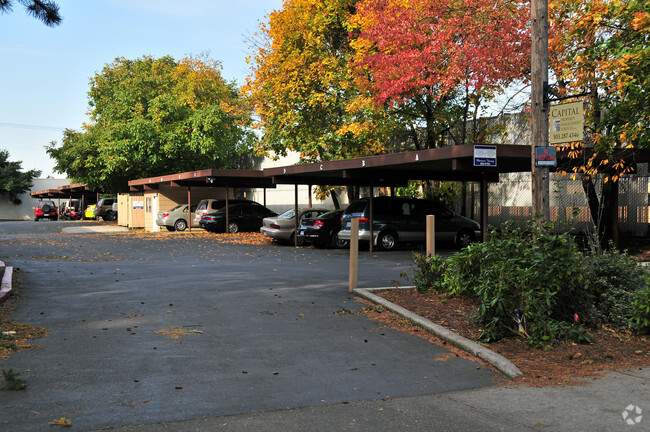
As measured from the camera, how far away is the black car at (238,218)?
103 ft

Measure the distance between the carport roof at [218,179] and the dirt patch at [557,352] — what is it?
70.2 ft

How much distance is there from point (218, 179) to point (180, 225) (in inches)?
189

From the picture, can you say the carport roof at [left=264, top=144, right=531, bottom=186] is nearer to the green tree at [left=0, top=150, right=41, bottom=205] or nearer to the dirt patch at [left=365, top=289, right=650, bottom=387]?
the dirt patch at [left=365, top=289, right=650, bottom=387]

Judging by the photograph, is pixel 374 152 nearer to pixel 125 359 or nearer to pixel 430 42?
pixel 430 42

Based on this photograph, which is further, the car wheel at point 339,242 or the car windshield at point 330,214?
the car windshield at point 330,214

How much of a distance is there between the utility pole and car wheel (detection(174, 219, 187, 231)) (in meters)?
28.2

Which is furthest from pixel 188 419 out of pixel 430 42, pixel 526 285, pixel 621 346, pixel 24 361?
pixel 430 42

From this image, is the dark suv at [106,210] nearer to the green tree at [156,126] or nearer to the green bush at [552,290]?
the green tree at [156,126]

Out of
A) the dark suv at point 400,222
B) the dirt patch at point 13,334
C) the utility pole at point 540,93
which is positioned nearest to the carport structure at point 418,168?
the dark suv at point 400,222

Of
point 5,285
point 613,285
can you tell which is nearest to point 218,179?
point 5,285

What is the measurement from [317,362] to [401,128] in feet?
63.0

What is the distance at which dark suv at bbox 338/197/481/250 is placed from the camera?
21.3 metres

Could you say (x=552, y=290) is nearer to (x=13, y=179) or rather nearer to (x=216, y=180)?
(x=216, y=180)

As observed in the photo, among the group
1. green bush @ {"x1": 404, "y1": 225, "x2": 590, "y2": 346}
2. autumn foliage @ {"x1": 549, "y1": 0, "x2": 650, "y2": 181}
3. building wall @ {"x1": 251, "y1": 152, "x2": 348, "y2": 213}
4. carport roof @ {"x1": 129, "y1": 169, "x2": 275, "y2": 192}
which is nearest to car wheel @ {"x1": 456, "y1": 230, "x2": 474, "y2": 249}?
autumn foliage @ {"x1": 549, "y1": 0, "x2": 650, "y2": 181}
